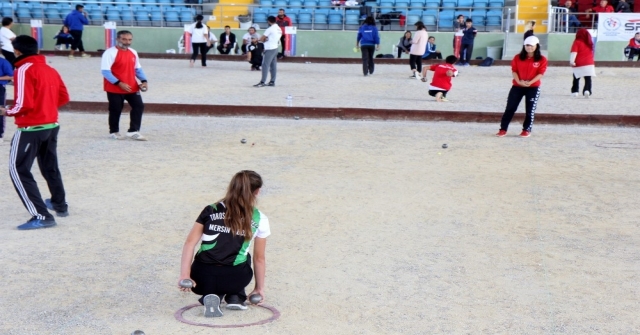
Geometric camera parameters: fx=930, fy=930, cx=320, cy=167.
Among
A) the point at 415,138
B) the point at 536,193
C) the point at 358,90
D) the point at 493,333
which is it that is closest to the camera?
the point at 493,333

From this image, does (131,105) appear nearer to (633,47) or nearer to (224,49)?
(224,49)

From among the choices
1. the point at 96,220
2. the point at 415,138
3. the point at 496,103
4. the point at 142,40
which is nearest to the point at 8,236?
the point at 96,220

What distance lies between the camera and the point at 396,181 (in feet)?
32.9

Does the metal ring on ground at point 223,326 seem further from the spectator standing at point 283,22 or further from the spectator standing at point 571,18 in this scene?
the spectator standing at point 571,18

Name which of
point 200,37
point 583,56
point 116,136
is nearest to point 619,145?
point 583,56

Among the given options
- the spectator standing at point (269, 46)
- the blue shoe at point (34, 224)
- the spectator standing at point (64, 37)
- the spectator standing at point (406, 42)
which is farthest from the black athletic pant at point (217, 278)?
the spectator standing at point (64, 37)

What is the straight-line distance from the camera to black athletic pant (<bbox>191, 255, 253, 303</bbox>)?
5.36 meters

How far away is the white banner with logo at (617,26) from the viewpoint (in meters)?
28.6

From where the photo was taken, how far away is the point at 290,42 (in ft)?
101

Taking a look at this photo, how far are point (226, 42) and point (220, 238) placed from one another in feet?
83.9

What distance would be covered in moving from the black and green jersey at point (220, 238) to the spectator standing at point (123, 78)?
270 inches

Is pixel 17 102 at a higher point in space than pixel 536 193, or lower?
higher

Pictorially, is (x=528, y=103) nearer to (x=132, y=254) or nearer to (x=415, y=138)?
(x=415, y=138)

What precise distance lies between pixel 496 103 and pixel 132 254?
1210 cm
